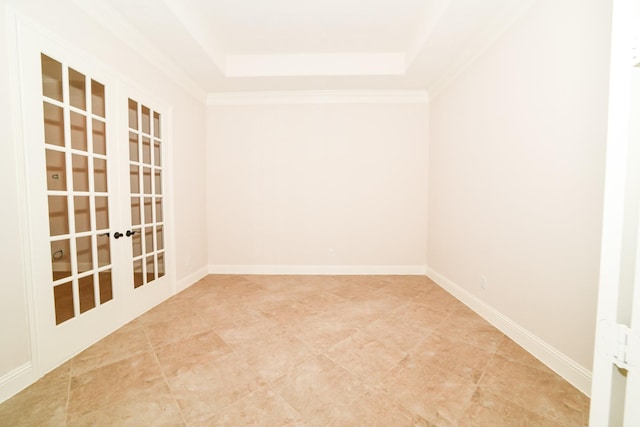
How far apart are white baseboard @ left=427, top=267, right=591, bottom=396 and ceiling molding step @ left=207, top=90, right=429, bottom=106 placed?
2836 mm

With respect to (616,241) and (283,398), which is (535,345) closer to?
(616,241)

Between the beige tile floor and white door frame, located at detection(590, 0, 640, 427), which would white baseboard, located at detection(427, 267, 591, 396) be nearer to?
the beige tile floor

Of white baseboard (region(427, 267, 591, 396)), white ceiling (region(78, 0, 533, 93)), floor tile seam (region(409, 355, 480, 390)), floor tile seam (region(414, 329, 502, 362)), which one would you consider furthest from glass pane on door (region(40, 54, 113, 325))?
white baseboard (region(427, 267, 591, 396))

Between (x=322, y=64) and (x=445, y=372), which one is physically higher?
(x=322, y=64)

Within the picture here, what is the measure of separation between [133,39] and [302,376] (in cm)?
335

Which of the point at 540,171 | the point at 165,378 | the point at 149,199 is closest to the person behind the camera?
the point at 165,378

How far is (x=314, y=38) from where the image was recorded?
3016 millimetres

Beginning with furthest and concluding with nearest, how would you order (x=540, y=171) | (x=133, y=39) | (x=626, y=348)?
(x=133, y=39) < (x=540, y=171) < (x=626, y=348)

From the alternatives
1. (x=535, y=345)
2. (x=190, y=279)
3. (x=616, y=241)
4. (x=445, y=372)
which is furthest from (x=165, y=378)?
(x=535, y=345)

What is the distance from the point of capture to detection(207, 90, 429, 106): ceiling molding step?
12.8 ft

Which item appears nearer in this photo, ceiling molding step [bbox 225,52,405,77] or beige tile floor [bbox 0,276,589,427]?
beige tile floor [bbox 0,276,589,427]

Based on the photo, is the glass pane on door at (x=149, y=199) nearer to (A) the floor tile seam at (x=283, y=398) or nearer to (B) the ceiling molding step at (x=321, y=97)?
(B) the ceiling molding step at (x=321, y=97)

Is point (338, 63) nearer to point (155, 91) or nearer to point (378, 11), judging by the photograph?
point (378, 11)

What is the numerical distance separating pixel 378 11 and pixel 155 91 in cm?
255
